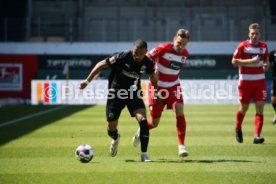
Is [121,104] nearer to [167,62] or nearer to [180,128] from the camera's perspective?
[180,128]

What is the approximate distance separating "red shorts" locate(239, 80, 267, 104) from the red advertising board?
70.2 feet

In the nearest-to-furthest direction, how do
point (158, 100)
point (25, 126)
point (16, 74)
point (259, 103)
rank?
point (158, 100), point (259, 103), point (25, 126), point (16, 74)

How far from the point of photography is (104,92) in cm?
3056

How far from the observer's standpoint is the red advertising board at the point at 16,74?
32.5 m

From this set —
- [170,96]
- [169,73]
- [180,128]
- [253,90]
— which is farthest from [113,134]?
[253,90]

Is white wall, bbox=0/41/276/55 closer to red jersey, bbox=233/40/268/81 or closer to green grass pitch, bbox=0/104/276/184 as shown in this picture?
green grass pitch, bbox=0/104/276/184

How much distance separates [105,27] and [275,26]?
951 cm

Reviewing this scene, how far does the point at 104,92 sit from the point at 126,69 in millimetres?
20840

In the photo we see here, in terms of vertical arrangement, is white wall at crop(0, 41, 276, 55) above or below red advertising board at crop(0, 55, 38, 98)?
above

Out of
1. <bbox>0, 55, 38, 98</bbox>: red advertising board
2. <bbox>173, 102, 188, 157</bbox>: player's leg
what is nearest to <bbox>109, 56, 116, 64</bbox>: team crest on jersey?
<bbox>173, 102, 188, 157</bbox>: player's leg

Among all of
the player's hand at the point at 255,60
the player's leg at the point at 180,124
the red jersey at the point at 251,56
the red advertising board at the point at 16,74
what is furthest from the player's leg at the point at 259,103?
the red advertising board at the point at 16,74

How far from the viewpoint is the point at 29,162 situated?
9750 mm

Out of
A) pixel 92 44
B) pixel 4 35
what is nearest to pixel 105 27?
pixel 92 44

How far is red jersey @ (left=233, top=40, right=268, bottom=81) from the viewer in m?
12.3
